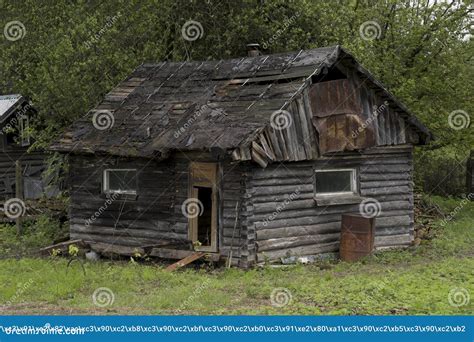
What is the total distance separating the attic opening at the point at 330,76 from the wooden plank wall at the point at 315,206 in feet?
6.61

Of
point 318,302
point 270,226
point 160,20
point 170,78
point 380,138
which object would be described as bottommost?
point 318,302

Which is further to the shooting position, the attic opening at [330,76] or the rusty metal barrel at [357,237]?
the attic opening at [330,76]

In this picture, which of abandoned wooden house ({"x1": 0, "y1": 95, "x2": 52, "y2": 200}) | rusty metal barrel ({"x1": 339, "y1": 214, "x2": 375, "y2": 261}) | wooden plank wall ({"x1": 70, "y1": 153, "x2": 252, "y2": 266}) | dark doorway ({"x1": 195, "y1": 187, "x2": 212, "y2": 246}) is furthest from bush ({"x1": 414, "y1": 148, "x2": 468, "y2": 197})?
abandoned wooden house ({"x1": 0, "y1": 95, "x2": 52, "y2": 200})

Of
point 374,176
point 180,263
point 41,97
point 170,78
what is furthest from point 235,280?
point 41,97

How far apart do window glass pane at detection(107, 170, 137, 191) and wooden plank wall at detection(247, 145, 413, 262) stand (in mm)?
3962

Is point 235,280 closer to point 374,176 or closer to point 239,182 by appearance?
point 239,182

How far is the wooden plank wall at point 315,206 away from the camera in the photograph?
1555cm

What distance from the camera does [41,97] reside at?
23.7 m

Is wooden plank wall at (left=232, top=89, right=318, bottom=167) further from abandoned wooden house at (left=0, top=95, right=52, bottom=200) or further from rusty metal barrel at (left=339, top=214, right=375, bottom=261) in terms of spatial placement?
abandoned wooden house at (left=0, top=95, right=52, bottom=200)

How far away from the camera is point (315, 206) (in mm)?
16516

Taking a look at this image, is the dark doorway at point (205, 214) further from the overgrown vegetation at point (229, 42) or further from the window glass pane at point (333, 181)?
the overgrown vegetation at point (229, 42)

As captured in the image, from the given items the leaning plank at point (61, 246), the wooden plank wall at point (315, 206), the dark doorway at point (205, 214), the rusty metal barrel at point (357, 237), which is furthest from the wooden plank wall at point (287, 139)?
the leaning plank at point (61, 246)

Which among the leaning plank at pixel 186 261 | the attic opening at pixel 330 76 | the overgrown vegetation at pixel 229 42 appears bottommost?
the leaning plank at pixel 186 261

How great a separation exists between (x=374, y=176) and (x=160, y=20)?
11.4m
